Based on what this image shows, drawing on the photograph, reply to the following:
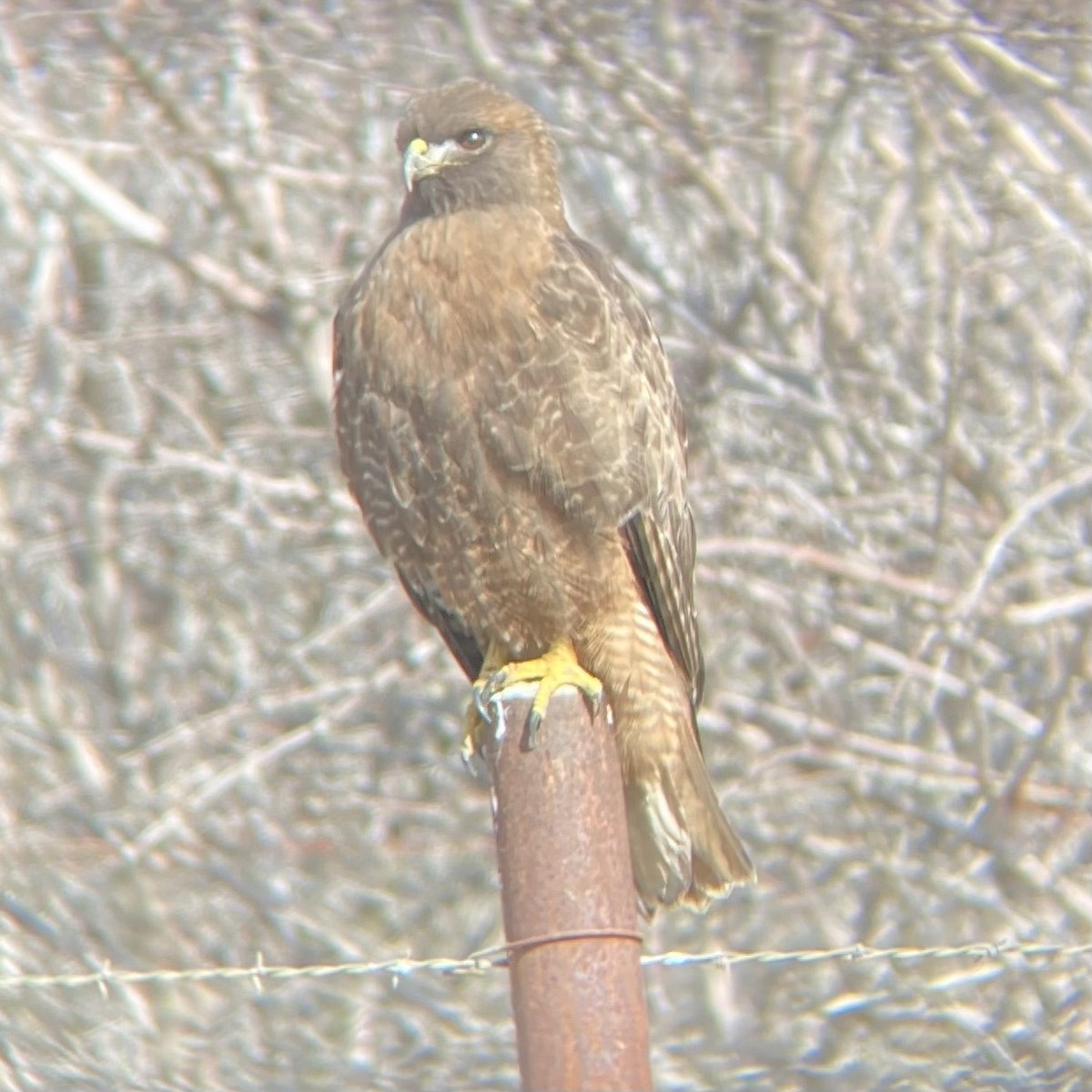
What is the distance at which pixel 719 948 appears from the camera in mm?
6973

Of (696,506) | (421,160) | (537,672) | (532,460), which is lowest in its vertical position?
(696,506)

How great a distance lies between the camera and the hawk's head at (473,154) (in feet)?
12.5

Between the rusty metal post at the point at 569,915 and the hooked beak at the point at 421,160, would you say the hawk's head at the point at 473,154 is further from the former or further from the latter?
the rusty metal post at the point at 569,915

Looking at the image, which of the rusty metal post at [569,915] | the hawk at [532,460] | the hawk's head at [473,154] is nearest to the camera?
the rusty metal post at [569,915]

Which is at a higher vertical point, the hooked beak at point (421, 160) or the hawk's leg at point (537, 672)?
the hooked beak at point (421, 160)

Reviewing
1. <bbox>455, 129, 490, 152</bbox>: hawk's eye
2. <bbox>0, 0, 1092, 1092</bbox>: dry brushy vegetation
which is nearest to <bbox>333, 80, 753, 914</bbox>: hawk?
<bbox>455, 129, 490, 152</bbox>: hawk's eye

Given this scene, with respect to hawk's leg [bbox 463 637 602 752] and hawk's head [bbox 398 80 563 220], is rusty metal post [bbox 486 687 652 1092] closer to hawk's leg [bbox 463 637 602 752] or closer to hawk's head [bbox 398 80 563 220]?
hawk's leg [bbox 463 637 602 752]

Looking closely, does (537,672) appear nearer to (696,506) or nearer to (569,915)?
(569,915)

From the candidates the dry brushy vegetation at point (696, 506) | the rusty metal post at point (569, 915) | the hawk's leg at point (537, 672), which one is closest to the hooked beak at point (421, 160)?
the hawk's leg at point (537, 672)

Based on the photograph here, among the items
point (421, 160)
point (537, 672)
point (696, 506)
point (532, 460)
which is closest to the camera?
point (532, 460)

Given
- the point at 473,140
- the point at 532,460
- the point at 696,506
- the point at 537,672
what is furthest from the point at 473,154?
the point at 696,506

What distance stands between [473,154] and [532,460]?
0.73 meters

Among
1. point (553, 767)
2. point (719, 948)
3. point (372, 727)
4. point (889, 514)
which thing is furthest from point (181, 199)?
point (553, 767)

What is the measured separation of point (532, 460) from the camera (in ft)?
11.4
